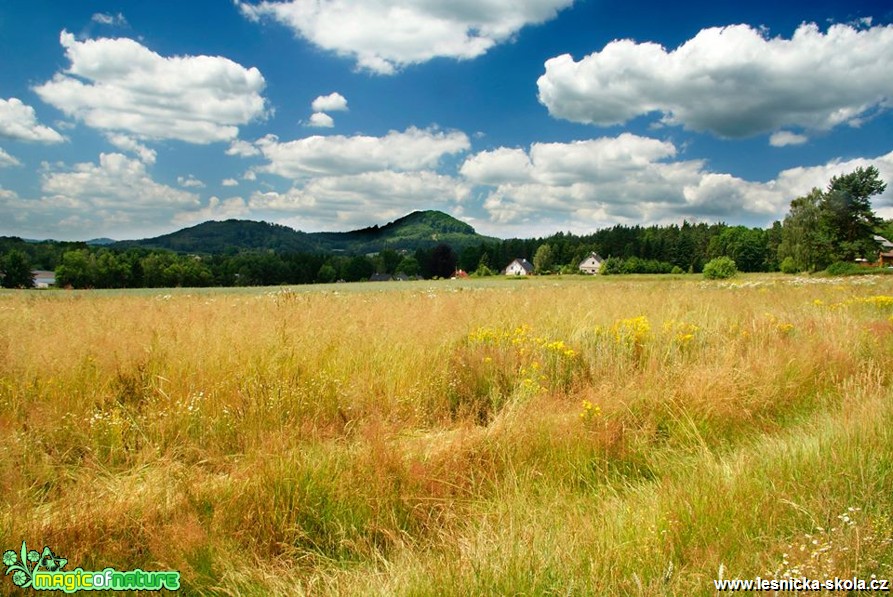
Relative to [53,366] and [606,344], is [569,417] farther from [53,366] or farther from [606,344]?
[53,366]

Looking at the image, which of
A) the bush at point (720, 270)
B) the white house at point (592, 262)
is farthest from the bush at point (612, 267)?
the bush at point (720, 270)

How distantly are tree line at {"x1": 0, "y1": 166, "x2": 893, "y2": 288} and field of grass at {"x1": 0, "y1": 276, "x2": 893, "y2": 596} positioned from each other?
148 feet

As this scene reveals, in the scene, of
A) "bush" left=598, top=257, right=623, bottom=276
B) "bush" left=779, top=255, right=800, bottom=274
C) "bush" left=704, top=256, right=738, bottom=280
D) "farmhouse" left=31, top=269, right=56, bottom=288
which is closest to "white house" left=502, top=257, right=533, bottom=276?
"bush" left=598, top=257, right=623, bottom=276

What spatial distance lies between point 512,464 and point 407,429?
1.21 m

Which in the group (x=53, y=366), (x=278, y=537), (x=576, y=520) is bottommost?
(x=278, y=537)

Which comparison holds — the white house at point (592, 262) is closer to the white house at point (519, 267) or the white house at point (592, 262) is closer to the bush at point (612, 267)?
the white house at point (519, 267)

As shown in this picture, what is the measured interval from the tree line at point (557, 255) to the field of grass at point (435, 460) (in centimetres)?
4499

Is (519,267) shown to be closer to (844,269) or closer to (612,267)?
(612,267)

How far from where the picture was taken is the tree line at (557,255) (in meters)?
43.3

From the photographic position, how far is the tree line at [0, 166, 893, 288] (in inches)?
1706

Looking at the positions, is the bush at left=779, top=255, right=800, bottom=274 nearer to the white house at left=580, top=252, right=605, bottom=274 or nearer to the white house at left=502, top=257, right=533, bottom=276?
the white house at left=580, top=252, right=605, bottom=274

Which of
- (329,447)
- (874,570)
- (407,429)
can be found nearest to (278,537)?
(329,447)

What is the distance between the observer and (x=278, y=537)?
2.75m

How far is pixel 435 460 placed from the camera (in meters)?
3.44
